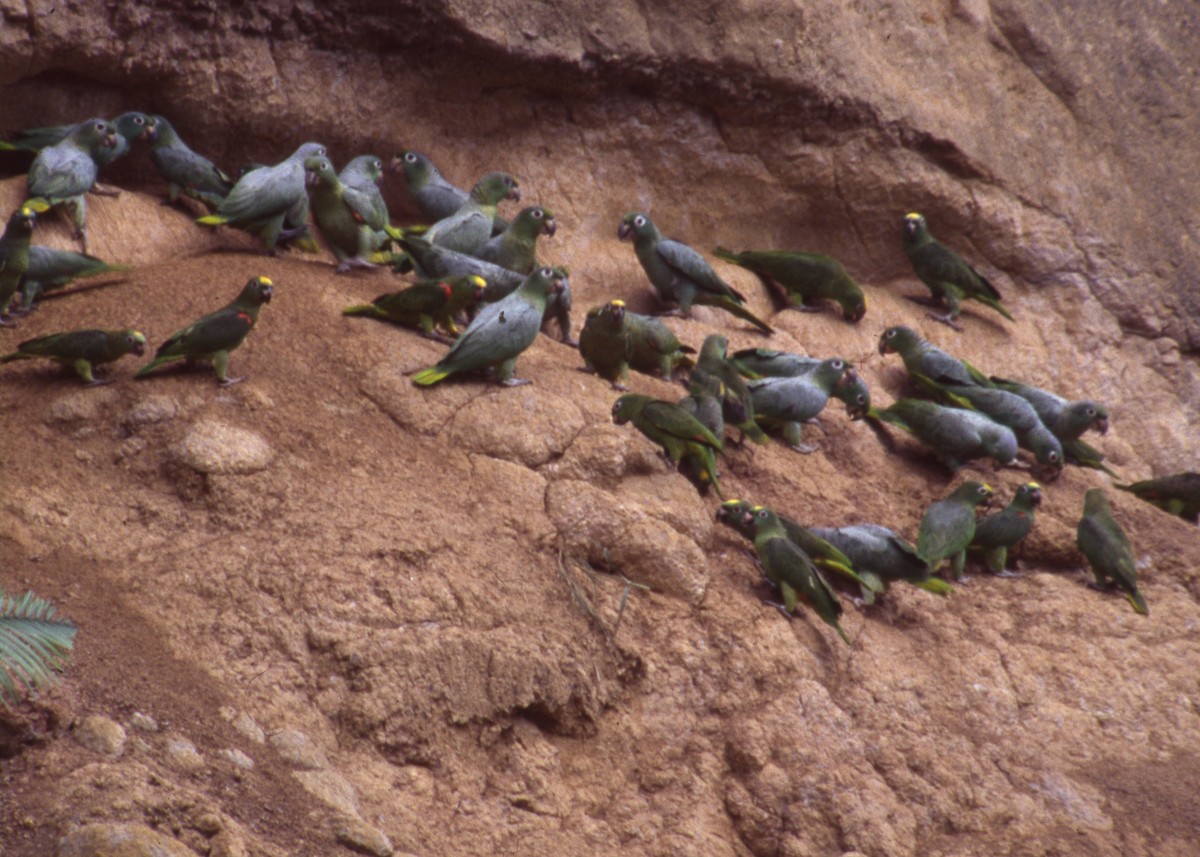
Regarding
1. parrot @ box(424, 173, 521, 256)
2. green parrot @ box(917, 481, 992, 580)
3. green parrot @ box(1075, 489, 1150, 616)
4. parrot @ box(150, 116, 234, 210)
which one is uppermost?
green parrot @ box(1075, 489, 1150, 616)

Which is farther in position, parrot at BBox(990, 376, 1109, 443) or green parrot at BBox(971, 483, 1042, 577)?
parrot at BBox(990, 376, 1109, 443)

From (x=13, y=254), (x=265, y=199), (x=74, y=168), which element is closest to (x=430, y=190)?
(x=265, y=199)

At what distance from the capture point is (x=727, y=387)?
7387mm

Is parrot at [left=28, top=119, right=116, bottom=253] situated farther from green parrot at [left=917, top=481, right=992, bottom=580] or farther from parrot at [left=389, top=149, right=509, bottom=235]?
green parrot at [left=917, top=481, right=992, bottom=580]

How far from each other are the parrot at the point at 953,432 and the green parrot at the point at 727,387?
1.17 metres

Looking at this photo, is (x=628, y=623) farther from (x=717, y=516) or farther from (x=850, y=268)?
(x=850, y=268)

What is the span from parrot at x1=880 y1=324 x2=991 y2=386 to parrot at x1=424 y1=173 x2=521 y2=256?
297 cm

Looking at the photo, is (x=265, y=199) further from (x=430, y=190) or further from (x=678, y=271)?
(x=678, y=271)

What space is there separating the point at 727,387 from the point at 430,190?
105 inches

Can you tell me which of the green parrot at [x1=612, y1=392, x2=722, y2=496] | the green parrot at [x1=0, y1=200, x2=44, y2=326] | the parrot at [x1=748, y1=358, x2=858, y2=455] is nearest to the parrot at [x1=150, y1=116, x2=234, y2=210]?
the green parrot at [x1=0, y1=200, x2=44, y2=326]

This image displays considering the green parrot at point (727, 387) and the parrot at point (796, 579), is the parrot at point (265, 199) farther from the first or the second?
the parrot at point (796, 579)

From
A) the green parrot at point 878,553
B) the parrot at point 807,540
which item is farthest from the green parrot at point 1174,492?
the parrot at point 807,540

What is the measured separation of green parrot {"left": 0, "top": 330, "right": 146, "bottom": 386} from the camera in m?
5.87

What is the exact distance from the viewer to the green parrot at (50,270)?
22.2 ft
